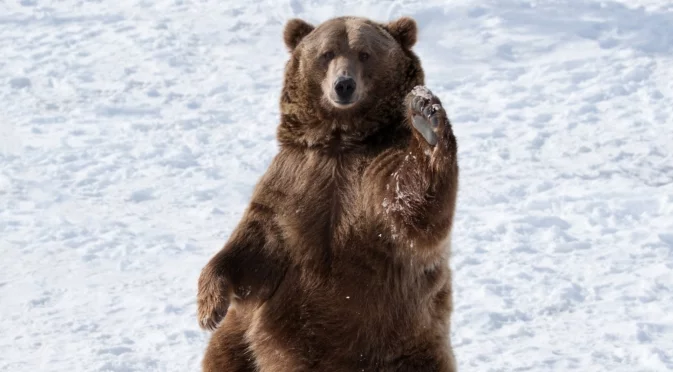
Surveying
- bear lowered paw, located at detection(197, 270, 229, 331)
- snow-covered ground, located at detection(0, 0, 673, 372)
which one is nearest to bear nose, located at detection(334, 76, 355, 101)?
bear lowered paw, located at detection(197, 270, 229, 331)

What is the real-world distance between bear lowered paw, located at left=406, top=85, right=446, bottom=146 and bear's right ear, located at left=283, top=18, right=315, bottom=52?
42.1 inches

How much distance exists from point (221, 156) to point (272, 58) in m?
2.39

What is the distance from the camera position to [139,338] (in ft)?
22.6

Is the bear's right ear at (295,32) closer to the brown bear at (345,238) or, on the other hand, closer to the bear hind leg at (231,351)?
the brown bear at (345,238)

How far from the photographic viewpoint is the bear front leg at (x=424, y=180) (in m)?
4.43

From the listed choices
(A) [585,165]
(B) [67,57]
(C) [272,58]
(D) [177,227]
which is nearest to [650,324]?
(A) [585,165]

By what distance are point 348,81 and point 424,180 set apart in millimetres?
660

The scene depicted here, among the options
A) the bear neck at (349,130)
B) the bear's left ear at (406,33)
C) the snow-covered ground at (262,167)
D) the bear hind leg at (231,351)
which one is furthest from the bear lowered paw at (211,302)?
the snow-covered ground at (262,167)

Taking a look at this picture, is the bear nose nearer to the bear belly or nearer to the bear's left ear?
the bear's left ear

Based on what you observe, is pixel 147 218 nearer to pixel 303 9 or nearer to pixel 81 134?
pixel 81 134

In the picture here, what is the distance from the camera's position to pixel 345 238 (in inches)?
187

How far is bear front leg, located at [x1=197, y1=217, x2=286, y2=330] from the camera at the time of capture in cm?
490

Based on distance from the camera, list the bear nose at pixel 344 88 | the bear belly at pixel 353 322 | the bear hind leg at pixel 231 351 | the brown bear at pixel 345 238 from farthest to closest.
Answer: the bear hind leg at pixel 231 351
the bear nose at pixel 344 88
the bear belly at pixel 353 322
the brown bear at pixel 345 238

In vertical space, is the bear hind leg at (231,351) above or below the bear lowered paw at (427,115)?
below
